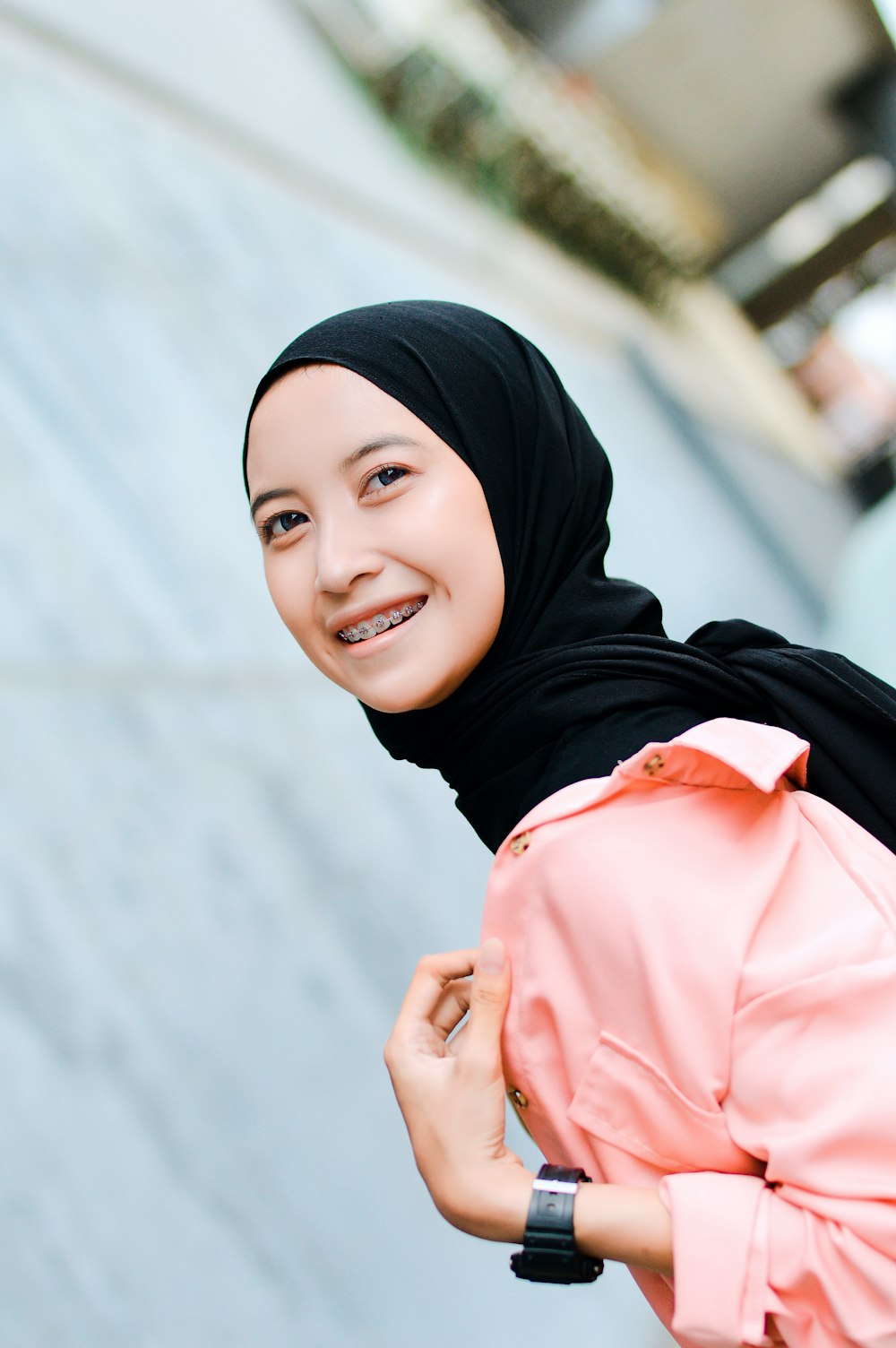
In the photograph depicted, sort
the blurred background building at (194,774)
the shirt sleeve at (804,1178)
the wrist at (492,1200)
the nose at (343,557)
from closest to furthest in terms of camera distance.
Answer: the shirt sleeve at (804,1178) < the wrist at (492,1200) < the nose at (343,557) < the blurred background building at (194,774)

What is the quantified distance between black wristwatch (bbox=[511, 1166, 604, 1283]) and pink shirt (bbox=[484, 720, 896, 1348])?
6 centimetres

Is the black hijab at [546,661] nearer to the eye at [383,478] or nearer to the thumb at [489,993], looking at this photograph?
the eye at [383,478]

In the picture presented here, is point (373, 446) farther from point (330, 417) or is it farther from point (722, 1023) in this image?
point (722, 1023)

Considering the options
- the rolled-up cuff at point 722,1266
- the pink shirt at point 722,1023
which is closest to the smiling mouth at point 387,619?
the pink shirt at point 722,1023

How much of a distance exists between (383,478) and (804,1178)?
27.6 inches

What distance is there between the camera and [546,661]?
1064 mm

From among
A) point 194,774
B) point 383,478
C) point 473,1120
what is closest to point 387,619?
point 383,478

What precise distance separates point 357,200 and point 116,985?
385cm

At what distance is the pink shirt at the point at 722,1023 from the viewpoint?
0.84 meters

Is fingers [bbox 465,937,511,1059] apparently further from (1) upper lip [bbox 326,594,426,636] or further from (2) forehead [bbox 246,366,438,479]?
(2) forehead [bbox 246,366,438,479]

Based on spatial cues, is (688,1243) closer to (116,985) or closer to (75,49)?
(116,985)

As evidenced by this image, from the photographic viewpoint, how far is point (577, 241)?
27.0 feet

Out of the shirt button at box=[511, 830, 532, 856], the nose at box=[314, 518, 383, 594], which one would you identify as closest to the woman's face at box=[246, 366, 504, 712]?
the nose at box=[314, 518, 383, 594]

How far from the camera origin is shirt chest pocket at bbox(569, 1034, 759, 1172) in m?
0.89
